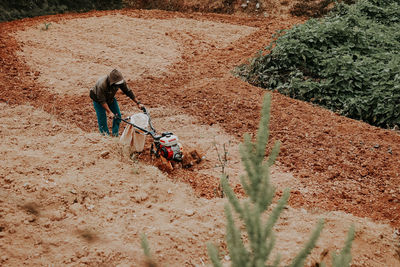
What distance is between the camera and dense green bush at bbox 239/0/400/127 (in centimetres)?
703

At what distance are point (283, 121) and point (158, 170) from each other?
9.06 feet

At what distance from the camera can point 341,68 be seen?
25.2 feet

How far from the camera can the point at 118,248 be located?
3.33 meters

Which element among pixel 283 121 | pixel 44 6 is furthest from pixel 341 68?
pixel 44 6

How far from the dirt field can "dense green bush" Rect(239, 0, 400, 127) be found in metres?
0.62

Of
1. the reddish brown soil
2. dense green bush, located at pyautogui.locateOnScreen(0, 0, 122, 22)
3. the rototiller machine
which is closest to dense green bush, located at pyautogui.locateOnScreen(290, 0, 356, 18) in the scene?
the reddish brown soil

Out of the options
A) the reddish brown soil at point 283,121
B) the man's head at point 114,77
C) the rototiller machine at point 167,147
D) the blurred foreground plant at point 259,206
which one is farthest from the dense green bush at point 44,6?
the blurred foreground plant at point 259,206

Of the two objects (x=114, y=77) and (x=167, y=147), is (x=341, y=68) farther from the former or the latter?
(x=114, y=77)

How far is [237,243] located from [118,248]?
5.90 feet

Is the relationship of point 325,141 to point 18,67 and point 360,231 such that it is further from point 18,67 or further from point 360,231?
point 18,67

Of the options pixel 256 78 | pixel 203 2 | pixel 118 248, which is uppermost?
pixel 203 2

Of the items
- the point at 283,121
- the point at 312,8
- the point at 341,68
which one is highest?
the point at 312,8

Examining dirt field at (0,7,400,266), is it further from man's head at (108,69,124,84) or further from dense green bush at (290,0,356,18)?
dense green bush at (290,0,356,18)

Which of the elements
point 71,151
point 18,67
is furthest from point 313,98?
point 18,67
